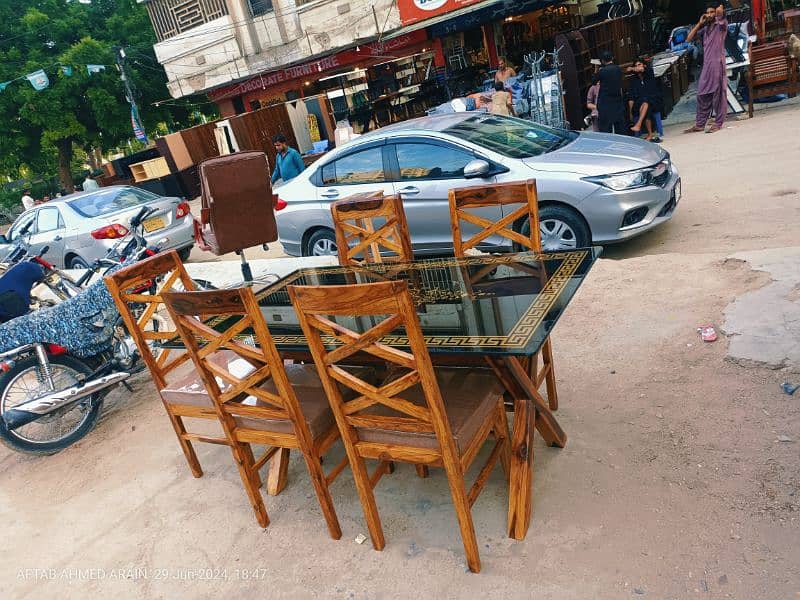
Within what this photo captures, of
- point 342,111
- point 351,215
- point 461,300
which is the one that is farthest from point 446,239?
point 342,111

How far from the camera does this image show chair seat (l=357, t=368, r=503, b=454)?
230 cm

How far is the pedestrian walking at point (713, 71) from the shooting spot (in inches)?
343

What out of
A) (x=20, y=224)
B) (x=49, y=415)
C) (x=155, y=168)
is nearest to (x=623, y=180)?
(x=49, y=415)

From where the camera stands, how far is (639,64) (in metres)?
9.16

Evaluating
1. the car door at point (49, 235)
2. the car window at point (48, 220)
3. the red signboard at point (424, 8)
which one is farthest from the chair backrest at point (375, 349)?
the red signboard at point (424, 8)

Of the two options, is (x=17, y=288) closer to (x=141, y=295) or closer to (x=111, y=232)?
(x=141, y=295)

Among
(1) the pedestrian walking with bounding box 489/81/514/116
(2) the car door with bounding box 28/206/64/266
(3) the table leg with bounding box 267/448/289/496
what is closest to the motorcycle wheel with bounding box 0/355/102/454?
(3) the table leg with bounding box 267/448/289/496

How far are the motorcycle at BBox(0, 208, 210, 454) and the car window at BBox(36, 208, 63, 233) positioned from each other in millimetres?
5168

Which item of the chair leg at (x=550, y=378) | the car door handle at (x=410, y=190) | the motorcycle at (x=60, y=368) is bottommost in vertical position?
the chair leg at (x=550, y=378)

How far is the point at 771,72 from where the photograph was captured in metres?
9.24

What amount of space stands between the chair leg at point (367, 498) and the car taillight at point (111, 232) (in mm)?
6808

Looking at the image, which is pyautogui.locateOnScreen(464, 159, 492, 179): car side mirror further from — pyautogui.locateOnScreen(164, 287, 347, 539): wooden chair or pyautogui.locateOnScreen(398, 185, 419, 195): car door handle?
pyautogui.locateOnScreen(164, 287, 347, 539): wooden chair

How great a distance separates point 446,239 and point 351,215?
2032 millimetres

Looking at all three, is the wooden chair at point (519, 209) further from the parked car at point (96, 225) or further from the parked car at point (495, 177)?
the parked car at point (96, 225)
